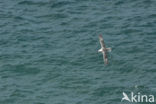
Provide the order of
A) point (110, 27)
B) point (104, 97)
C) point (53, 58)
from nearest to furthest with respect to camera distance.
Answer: point (104, 97) → point (53, 58) → point (110, 27)

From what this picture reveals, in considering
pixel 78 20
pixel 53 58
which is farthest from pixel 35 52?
pixel 78 20

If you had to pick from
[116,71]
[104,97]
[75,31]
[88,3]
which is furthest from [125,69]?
[88,3]

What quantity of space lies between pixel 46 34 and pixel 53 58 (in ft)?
21.7

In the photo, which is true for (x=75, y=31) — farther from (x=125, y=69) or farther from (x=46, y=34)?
(x=125, y=69)

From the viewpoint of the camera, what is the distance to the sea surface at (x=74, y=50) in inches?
3078

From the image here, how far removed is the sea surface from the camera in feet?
257

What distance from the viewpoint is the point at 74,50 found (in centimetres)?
8550

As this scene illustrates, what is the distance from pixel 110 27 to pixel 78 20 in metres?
5.59

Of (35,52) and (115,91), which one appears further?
(35,52)

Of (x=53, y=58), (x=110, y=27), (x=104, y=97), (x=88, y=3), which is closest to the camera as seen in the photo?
(x=104, y=97)

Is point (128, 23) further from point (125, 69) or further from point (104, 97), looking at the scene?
point (104, 97)

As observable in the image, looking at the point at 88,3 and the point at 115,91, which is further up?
the point at 88,3

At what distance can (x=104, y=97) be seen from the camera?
76562 mm

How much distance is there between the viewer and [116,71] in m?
81.1
